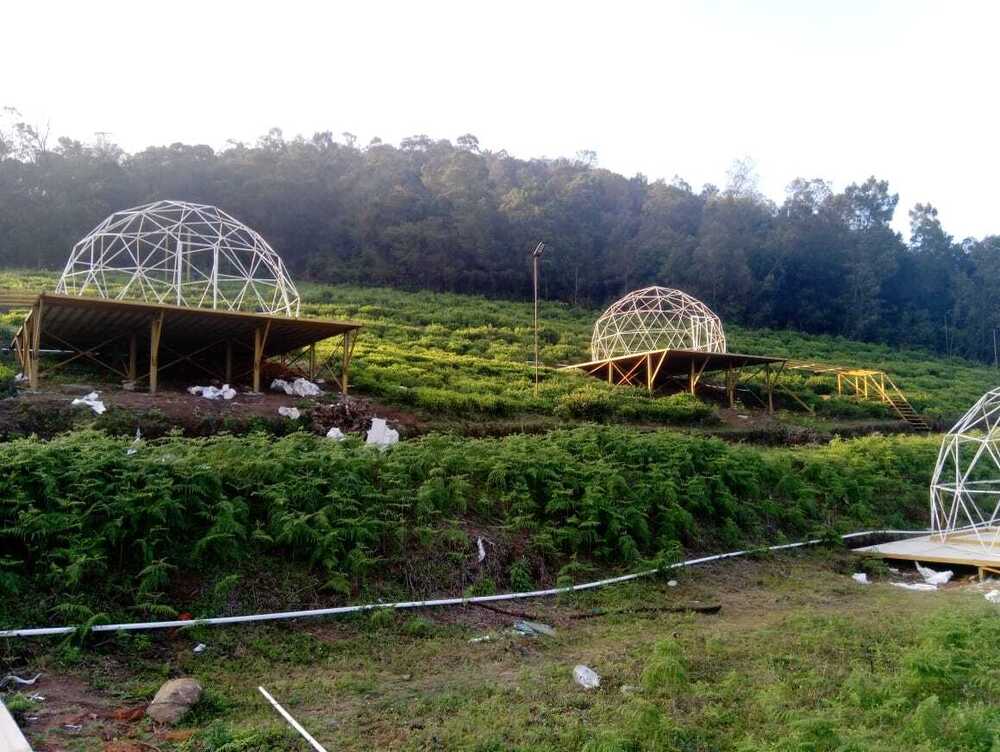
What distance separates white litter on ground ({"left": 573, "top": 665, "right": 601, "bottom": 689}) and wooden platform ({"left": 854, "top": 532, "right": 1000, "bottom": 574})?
8.67 metres

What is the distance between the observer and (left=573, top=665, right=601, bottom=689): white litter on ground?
6875mm

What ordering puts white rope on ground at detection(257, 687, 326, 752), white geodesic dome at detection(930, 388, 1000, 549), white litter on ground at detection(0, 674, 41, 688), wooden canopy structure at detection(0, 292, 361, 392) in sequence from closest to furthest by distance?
white rope on ground at detection(257, 687, 326, 752), white litter on ground at detection(0, 674, 41, 688), white geodesic dome at detection(930, 388, 1000, 549), wooden canopy structure at detection(0, 292, 361, 392)

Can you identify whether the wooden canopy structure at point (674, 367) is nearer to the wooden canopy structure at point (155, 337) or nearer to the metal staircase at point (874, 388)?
the metal staircase at point (874, 388)

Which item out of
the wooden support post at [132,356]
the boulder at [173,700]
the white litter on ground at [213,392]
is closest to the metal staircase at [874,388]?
the white litter on ground at [213,392]

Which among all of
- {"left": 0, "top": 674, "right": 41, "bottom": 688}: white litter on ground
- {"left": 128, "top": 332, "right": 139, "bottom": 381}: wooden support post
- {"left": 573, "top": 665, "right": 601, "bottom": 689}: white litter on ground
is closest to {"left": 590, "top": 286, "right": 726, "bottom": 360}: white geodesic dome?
{"left": 128, "top": 332, "right": 139, "bottom": 381}: wooden support post

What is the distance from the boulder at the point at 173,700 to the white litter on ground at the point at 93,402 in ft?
35.1

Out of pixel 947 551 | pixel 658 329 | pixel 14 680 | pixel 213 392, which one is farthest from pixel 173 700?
pixel 658 329

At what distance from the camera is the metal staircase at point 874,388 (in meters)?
28.9

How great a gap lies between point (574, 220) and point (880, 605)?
47907 mm

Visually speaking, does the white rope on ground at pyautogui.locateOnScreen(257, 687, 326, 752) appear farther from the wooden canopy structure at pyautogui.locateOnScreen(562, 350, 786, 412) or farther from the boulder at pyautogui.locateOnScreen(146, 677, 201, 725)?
the wooden canopy structure at pyautogui.locateOnScreen(562, 350, 786, 412)

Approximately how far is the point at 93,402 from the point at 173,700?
37.8 ft

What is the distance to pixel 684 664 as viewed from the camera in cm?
731

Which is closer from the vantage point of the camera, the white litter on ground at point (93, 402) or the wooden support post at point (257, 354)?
the white litter on ground at point (93, 402)

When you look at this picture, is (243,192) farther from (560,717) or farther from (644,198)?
(560,717)
